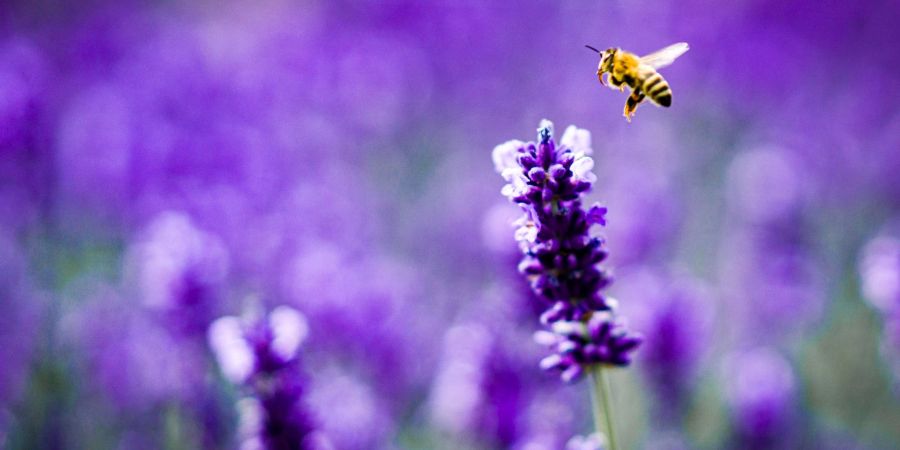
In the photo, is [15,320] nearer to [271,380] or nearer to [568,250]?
[271,380]

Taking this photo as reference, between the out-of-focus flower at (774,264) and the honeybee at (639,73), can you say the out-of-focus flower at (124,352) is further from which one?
the out-of-focus flower at (774,264)

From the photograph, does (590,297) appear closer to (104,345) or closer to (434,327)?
(434,327)

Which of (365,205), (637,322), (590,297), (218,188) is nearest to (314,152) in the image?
(365,205)

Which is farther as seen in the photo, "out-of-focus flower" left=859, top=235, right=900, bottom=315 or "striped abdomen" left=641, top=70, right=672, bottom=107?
"out-of-focus flower" left=859, top=235, right=900, bottom=315

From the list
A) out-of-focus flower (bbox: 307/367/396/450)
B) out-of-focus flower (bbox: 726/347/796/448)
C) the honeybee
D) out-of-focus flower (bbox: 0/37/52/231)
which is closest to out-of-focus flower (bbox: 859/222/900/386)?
out-of-focus flower (bbox: 726/347/796/448)

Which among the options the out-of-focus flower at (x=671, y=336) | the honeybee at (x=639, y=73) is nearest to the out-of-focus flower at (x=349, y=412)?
the out-of-focus flower at (x=671, y=336)

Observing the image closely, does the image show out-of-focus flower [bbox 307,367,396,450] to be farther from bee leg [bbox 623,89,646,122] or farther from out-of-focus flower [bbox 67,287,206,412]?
bee leg [bbox 623,89,646,122]

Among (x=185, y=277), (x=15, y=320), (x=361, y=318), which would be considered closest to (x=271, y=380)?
(x=185, y=277)
